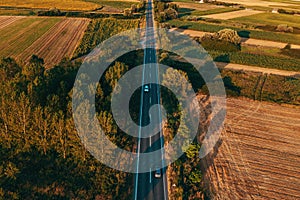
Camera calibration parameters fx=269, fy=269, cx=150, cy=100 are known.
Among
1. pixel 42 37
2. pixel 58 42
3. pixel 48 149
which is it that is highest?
pixel 42 37

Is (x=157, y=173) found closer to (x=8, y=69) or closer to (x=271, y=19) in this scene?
(x=8, y=69)

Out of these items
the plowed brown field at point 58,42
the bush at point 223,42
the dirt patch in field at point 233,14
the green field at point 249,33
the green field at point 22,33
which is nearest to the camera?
the plowed brown field at point 58,42

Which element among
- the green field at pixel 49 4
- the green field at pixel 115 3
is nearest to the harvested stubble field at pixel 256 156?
the green field at pixel 49 4

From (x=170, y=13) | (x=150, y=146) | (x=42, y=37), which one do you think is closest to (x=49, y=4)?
(x=42, y=37)

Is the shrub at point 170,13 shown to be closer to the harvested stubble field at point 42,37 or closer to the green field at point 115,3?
the green field at point 115,3

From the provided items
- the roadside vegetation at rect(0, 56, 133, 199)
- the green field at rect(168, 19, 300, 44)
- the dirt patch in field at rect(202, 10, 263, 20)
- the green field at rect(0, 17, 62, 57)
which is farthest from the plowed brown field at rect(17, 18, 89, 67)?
the dirt patch in field at rect(202, 10, 263, 20)

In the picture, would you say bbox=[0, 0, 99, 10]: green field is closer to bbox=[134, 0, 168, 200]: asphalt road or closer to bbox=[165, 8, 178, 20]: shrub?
bbox=[165, 8, 178, 20]: shrub

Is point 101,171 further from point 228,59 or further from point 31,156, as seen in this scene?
point 228,59
